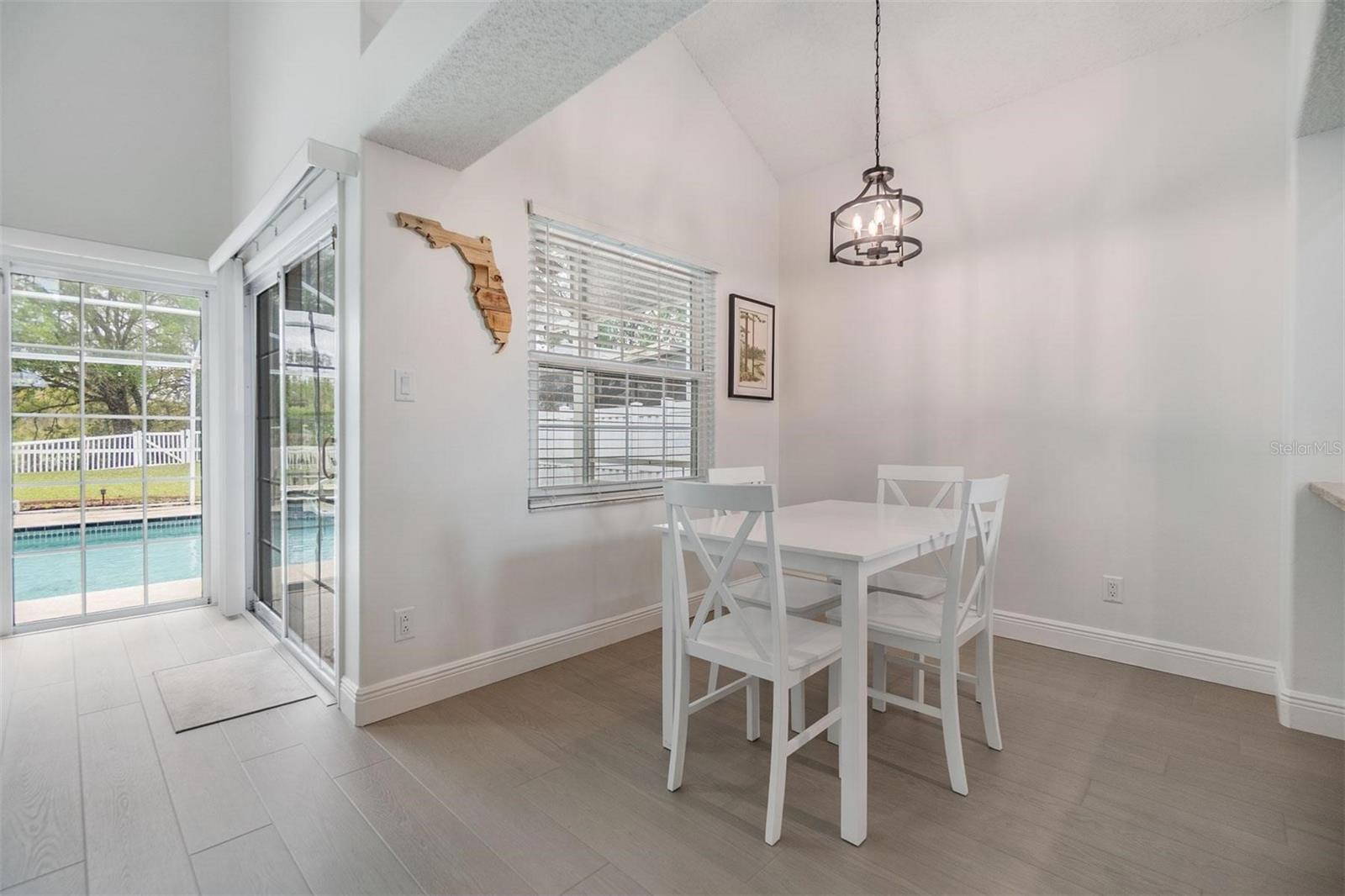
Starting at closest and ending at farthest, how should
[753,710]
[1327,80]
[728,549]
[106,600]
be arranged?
1. [728,549]
2. [1327,80]
3. [753,710]
4. [106,600]

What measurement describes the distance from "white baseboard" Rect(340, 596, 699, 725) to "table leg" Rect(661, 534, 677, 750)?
922 mm

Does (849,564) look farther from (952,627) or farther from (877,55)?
(877,55)

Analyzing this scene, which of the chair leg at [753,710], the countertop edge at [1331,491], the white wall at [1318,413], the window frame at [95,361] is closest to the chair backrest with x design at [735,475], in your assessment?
the chair leg at [753,710]

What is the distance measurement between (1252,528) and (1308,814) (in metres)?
1.27

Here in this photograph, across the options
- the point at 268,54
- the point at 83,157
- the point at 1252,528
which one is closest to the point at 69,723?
the point at 83,157

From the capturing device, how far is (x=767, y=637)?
180 centimetres

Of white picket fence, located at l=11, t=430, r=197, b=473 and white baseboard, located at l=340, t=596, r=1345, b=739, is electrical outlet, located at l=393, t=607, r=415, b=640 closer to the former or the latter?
white baseboard, located at l=340, t=596, r=1345, b=739

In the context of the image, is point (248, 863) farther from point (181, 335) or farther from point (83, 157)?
point (83, 157)

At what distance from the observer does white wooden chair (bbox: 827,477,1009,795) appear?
1.81 metres

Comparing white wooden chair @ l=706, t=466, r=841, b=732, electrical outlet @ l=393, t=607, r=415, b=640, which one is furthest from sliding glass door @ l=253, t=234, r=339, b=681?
white wooden chair @ l=706, t=466, r=841, b=732

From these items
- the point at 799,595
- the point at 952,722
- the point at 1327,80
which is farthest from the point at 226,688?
the point at 1327,80

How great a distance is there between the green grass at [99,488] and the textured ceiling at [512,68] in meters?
2.57

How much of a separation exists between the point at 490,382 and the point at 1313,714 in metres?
3.31

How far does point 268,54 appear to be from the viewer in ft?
10.2
